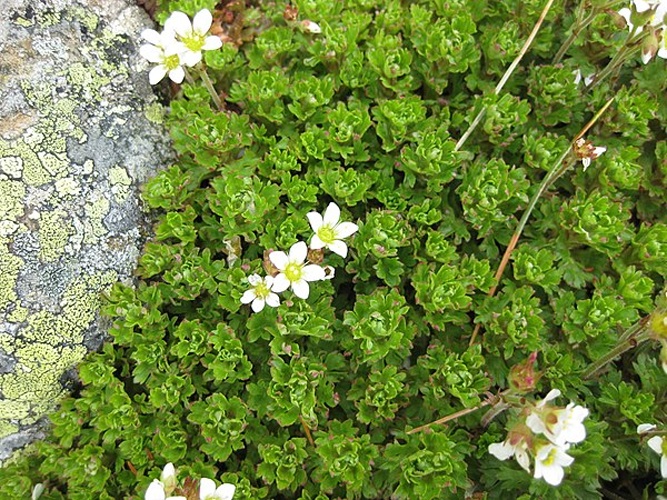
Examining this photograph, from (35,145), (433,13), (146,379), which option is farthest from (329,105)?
(146,379)

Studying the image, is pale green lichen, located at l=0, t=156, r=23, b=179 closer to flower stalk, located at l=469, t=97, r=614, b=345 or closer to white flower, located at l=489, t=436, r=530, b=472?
flower stalk, located at l=469, t=97, r=614, b=345

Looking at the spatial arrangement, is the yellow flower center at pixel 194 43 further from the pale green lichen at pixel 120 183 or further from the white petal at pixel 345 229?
the white petal at pixel 345 229

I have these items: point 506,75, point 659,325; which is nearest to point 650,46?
point 506,75

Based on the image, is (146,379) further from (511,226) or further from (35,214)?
(511,226)

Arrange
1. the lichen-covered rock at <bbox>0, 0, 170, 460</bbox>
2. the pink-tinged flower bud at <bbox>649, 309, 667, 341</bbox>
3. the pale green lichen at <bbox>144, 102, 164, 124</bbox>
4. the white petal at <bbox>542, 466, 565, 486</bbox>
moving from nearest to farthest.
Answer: the white petal at <bbox>542, 466, 565, 486</bbox>
the pink-tinged flower bud at <bbox>649, 309, 667, 341</bbox>
the lichen-covered rock at <bbox>0, 0, 170, 460</bbox>
the pale green lichen at <bbox>144, 102, 164, 124</bbox>

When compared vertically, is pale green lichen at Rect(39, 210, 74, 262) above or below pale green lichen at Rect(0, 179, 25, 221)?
below

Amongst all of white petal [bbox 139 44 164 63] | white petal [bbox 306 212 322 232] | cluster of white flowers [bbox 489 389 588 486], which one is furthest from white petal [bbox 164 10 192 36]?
cluster of white flowers [bbox 489 389 588 486]

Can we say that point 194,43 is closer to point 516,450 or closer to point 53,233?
point 53,233
